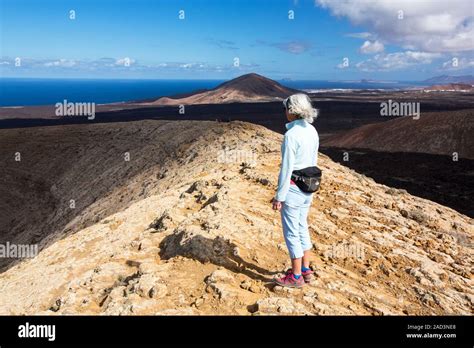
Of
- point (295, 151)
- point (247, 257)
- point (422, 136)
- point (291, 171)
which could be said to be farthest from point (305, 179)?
point (422, 136)

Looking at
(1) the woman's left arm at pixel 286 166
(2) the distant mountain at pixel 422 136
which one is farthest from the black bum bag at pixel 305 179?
(2) the distant mountain at pixel 422 136

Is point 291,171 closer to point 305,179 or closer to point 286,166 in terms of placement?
point 286,166

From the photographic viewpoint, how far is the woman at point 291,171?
4.41 metres

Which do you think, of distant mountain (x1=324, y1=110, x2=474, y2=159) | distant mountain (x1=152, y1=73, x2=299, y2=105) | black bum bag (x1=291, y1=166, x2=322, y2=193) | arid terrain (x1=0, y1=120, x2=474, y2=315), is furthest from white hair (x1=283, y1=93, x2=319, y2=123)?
distant mountain (x1=152, y1=73, x2=299, y2=105)

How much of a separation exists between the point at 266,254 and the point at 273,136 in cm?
1087

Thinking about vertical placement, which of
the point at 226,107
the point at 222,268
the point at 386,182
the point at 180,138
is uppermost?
the point at 226,107

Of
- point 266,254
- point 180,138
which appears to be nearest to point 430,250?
point 266,254

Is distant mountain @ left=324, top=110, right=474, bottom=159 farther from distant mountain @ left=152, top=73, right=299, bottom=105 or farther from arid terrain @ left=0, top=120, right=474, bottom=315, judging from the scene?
distant mountain @ left=152, top=73, right=299, bottom=105

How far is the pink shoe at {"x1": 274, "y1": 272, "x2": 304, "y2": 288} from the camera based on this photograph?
473 cm

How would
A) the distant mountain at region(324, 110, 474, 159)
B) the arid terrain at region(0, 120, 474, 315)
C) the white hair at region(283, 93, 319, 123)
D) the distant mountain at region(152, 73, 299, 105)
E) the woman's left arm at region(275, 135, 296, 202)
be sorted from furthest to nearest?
the distant mountain at region(152, 73, 299, 105) → the distant mountain at region(324, 110, 474, 159) → the arid terrain at region(0, 120, 474, 315) → the white hair at region(283, 93, 319, 123) → the woman's left arm at region(275, 135, 296, 202)

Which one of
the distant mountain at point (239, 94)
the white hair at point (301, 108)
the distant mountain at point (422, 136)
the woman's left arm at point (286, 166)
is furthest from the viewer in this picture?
the distant mountain at point (239, 94)

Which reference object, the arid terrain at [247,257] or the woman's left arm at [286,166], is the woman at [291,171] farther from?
the arid terrain at [247,257]
